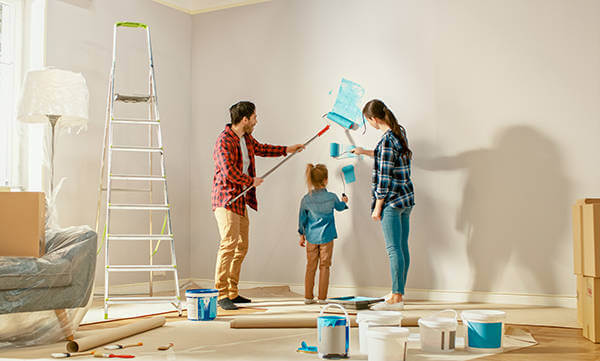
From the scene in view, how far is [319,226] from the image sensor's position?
4.64 meters

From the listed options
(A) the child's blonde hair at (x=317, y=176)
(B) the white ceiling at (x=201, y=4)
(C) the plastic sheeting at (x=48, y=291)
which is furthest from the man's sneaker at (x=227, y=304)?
(B) the white ceiling at (x=201, y=4)

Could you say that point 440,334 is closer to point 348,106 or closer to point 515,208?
point 515,208

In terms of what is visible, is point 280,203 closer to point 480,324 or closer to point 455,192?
point 455,192

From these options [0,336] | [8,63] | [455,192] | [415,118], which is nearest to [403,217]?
[455,192]

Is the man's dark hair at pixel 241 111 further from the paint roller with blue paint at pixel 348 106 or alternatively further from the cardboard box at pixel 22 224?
the cardboard box at pixel 22 224

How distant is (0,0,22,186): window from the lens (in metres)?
4.64

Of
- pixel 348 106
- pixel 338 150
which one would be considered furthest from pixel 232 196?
pixel 348 106

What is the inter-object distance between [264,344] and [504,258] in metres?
2.32

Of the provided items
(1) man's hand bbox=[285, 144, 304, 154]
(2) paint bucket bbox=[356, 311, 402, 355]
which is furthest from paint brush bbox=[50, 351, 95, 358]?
(1) man's hand bbox=[285, 144, 304, 154]

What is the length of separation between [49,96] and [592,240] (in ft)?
11.1

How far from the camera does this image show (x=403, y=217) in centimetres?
437

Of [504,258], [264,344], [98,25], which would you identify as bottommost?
[264,344]

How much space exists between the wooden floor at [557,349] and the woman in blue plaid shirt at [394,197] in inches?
43.2

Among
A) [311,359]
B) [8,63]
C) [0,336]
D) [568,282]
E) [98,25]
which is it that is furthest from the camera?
[98,25]
